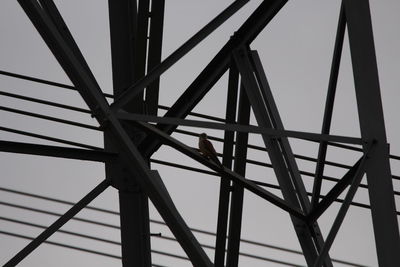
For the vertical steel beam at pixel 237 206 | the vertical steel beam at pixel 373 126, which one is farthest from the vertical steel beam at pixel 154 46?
the vertical steel beam at pixel 373 126

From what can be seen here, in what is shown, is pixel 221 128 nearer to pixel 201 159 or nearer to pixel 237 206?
pixel 201 159

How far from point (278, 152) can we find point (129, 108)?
89.1 inches

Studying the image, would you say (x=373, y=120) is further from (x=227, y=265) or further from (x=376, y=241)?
(x=227, y=265)

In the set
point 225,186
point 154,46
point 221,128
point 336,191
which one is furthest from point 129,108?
point 336,191

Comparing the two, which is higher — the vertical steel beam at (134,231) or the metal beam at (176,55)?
the metal beam at (176,55)

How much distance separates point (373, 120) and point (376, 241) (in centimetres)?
145

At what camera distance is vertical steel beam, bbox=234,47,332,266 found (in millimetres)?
12211

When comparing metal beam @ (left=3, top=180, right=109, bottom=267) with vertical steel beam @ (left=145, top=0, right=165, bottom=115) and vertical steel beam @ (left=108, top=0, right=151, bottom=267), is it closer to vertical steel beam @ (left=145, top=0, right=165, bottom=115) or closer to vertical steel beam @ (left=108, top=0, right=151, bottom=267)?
vertical steel beam @ (left=108, top=0, right=151, bottom=267)

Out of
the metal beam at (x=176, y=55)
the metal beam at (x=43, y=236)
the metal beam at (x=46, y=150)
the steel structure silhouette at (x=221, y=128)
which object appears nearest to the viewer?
the steel structure silhouette at (x=221, y=128)

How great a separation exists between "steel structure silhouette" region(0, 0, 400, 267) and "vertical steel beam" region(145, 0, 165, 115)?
14 millimetres

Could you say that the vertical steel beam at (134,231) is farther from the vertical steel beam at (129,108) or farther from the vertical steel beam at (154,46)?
the vertical steel beam at (154,46)

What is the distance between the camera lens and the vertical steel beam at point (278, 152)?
12.2 meters

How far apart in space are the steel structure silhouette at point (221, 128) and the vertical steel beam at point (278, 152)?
14 mm

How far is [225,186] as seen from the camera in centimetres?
1217
